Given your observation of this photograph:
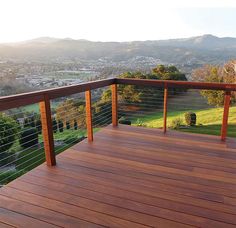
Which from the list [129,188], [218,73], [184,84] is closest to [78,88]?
[129,188]

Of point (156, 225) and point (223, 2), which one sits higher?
point (223, 2)

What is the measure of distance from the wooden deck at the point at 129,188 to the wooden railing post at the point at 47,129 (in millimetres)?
137

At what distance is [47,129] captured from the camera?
2770 millimetres

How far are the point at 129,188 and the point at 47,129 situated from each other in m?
1.16

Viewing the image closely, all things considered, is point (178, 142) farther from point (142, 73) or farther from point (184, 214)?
point (142, 73)

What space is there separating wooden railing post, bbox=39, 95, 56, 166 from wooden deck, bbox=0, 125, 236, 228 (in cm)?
14

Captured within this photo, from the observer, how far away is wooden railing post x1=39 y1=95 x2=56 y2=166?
2703mm

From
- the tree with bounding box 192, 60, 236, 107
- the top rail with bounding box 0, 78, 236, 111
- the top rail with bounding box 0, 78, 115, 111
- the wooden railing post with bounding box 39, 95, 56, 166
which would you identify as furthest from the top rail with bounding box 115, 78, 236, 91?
the tree with bounding box 192, 60, 236, 107

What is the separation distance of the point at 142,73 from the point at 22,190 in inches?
311

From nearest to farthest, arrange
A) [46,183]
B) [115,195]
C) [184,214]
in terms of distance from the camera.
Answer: [184,214]
[115,195]
[46,183]

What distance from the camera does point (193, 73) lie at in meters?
11.4

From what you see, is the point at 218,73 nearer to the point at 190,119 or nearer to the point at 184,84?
the point at 190,119

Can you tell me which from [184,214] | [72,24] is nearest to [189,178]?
[184,214]

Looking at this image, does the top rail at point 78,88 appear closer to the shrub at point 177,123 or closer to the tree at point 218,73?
the shrub at point 177,123
